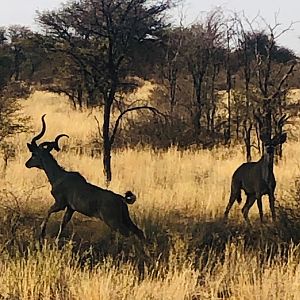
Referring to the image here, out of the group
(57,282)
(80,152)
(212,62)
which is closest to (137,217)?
(57,282)

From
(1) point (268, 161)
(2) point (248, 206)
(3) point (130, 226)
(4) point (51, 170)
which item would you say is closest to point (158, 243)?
(3) point (130, 226)

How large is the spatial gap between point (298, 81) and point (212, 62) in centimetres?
627

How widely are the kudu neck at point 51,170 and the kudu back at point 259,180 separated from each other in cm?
251

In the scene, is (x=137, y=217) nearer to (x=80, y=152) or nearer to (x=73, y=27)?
(x=73, y=27)

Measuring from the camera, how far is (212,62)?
2492cm

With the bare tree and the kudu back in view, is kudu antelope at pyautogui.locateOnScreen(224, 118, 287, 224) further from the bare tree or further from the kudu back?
the bare tree

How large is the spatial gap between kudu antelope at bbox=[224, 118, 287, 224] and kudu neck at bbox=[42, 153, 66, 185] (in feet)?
8.23

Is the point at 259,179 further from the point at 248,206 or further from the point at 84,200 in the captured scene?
the point at 84,200

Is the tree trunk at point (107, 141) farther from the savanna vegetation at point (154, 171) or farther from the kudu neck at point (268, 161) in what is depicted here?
the kudu neck at point (268, 161)

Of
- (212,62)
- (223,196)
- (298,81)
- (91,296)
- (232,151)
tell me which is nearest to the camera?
(91,296)

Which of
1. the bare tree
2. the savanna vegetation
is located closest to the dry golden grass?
→ the savanna vegetation

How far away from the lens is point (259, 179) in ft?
33.4

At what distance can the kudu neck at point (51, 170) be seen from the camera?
9.73 metres

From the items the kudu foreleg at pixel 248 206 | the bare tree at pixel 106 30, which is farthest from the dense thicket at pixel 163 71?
the kudu foreleg at pixel 248 206
